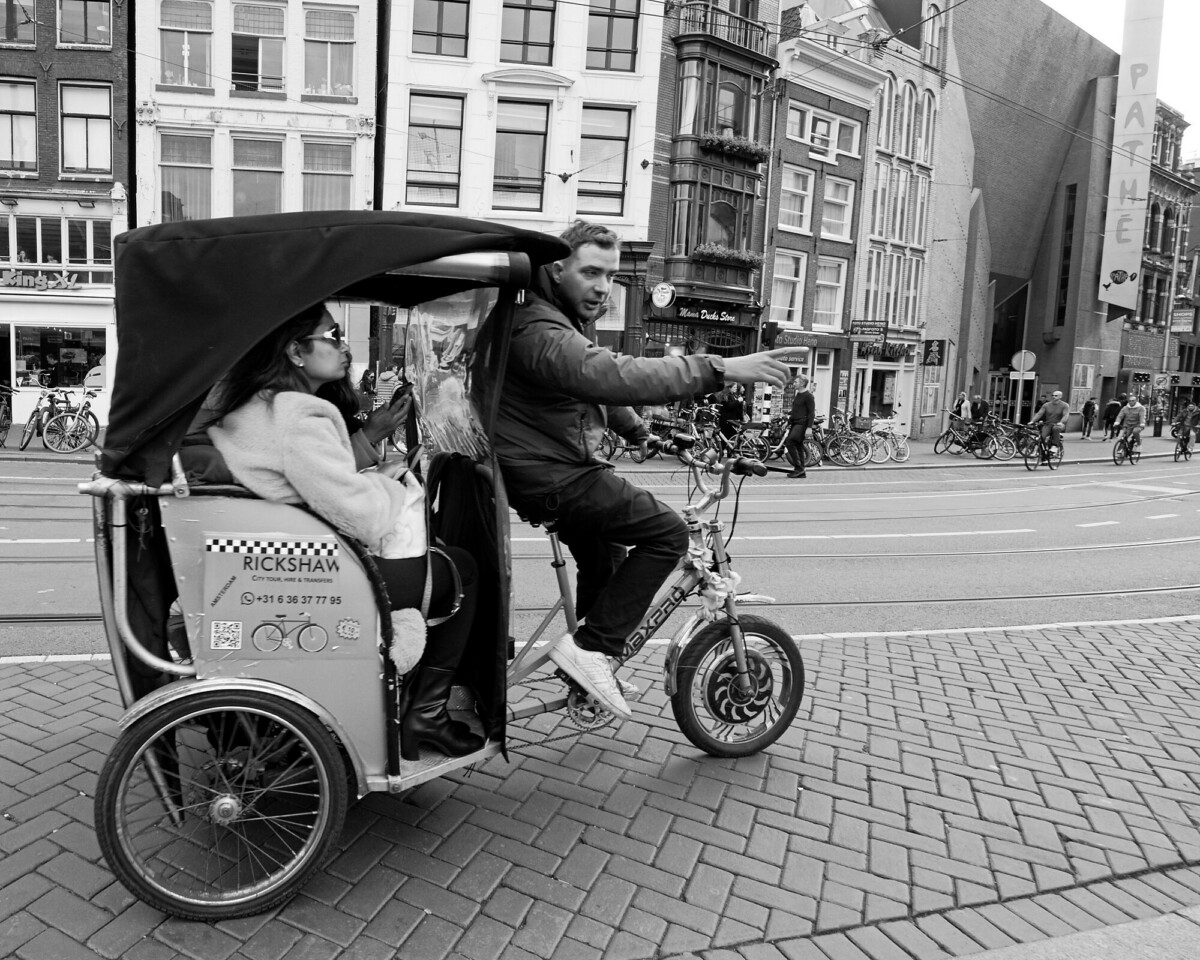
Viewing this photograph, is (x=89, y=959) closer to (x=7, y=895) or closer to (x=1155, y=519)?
(x=7, y=895)

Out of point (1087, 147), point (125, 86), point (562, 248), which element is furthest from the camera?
point (1087, 147)

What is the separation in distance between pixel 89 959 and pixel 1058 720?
416cm

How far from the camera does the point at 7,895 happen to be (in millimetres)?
2762

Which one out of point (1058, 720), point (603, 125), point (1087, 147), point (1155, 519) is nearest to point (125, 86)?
point (603, 125)

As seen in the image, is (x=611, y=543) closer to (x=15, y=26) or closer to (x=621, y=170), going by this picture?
(x=621, y=170)

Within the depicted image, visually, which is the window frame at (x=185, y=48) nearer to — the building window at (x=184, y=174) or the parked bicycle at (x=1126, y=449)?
the building window at (x=184, y=174)

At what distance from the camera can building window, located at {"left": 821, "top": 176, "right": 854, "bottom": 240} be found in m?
30.7

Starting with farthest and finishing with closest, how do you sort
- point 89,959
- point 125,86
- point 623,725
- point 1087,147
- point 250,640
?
point 1087,147 → point 125,86 → point 623,725 → point 250,640 → point 89,959

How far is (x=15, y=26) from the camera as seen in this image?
22.1m

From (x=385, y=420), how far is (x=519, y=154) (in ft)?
73.7

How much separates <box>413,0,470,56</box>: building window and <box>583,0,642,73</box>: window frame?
125 inches

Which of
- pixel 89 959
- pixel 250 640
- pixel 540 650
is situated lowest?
pixel 89 959

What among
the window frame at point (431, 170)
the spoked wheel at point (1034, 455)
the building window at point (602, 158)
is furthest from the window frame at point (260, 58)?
the spoked wheel at point (1034, 455)

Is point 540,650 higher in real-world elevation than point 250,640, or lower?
lower
